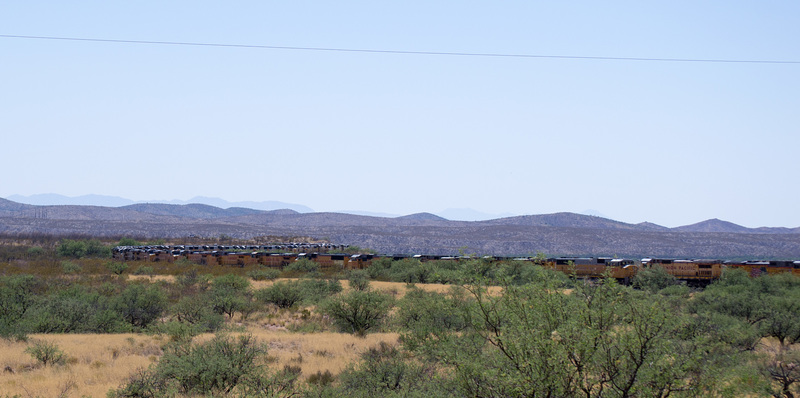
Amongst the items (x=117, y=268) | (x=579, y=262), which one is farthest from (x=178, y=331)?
(x=579, y=262)

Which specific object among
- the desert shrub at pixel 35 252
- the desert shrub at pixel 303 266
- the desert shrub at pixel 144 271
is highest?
the desert shrub at pixel 303 266

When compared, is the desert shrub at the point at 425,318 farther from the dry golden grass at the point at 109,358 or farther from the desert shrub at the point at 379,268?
the desert shrub at the point at 379,268

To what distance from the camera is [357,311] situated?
32.3 m

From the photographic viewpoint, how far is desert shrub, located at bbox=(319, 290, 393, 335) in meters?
32.2

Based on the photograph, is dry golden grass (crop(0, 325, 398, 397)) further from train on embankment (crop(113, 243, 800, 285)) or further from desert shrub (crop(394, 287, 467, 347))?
train on embankment (crop(113, 243, 800, 285))

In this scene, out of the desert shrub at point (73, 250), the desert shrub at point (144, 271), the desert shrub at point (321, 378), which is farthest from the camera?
the desert shrub at point (73, 250)

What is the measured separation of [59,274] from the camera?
203 ft

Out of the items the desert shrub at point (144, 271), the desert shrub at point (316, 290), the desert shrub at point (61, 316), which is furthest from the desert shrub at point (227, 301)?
the desert shrub at point (144, 271)

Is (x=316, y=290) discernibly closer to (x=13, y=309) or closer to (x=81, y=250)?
(x=13, y=309)

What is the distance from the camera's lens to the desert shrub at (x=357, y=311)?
1266 inches

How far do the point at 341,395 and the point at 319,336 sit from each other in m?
13.9

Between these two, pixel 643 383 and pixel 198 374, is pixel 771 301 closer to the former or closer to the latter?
pixel 643 383

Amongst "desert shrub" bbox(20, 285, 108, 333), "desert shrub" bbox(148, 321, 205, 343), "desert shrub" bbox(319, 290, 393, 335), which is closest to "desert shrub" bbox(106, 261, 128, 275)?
"desert shrub" bbox(20, 285, 108, 333)

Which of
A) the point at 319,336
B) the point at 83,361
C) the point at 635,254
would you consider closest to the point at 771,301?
the point at 319,336
